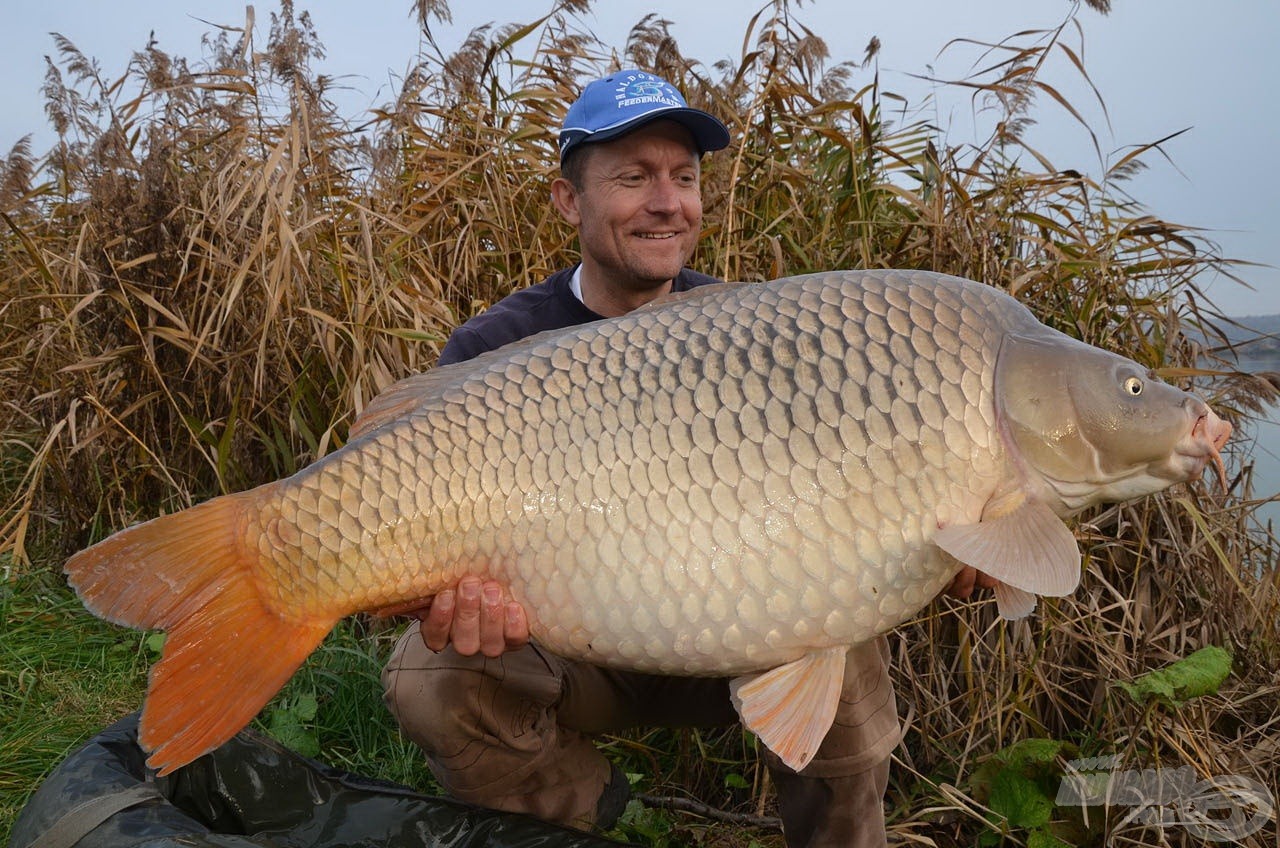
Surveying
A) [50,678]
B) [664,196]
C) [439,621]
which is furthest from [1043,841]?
[50,678]

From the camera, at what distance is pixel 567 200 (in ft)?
7.01

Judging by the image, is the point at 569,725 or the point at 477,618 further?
the point at 569,725

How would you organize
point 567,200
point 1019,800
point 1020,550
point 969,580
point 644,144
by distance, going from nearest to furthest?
1. point 1020,550
2. point 969,580
3. point 1019,800
4. point 644,144
5. point 567,200

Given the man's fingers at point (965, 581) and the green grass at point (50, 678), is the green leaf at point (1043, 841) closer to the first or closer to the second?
the man's fingers at point (965, 581)

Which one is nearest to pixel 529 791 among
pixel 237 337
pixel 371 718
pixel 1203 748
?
pixel 371 718

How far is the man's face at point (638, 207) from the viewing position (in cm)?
198

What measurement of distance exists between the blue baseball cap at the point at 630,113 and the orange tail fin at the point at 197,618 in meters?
1.03

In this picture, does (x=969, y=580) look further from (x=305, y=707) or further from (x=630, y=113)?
(x=305, y=707)

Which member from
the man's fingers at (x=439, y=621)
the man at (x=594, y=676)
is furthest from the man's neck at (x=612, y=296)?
the man's fingers at (x=439, y=621)

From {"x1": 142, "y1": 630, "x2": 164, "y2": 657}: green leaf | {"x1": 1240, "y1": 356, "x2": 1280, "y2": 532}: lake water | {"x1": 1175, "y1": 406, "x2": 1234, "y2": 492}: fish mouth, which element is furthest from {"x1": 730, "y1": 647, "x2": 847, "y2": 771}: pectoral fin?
A: {"x1": 142, "y1": 630, "x2": 164, "y2": 657}: green leaf

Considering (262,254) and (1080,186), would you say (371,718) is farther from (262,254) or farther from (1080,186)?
(1080,186)

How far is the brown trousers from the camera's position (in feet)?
5.35

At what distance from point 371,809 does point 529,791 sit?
0.26 m

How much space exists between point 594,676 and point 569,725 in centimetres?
12
